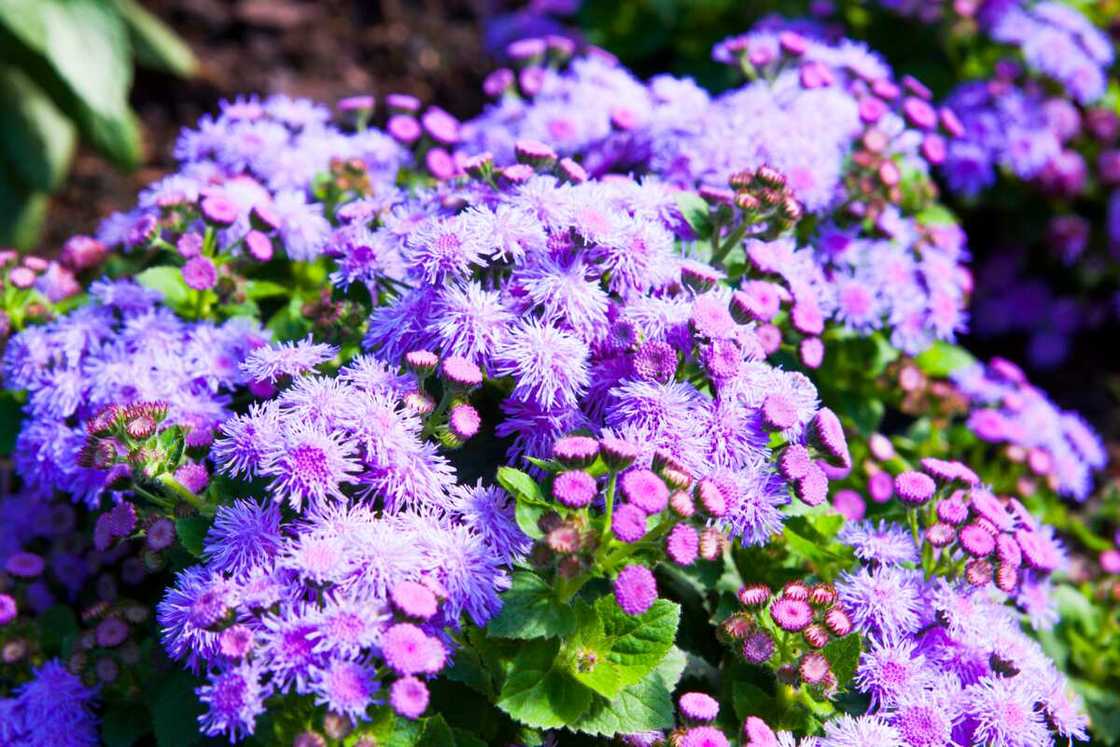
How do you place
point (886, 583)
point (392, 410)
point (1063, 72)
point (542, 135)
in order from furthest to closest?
1. point (1063, 72)
2. point (542, 135)
3. point (886, 583)
4. point (392, 410)

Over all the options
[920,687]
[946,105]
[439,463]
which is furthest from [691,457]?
[946,105]

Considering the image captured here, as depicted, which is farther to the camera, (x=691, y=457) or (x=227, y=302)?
(x=227, y=302)

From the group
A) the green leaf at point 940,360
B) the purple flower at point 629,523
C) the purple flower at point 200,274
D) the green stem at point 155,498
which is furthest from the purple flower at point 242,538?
the green leaf at point 940,360

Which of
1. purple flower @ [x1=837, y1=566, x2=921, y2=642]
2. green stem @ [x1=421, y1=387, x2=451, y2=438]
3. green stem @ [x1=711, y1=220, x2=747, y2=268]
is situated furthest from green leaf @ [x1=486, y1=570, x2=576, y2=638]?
green stem @ [x1=711, y1=220, x2=747, y2=268]

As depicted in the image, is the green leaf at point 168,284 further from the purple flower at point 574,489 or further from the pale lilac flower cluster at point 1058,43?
the pale lilac flower cluster at point 1058,43

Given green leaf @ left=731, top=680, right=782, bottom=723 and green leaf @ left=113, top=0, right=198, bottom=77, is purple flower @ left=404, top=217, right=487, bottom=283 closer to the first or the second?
green leaf @ left=731, top=680, right=782, bottom=723

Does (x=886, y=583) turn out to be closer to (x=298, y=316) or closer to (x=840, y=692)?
(x=840, y=692)

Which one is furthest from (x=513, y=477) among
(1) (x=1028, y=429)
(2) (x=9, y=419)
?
(1) (x=1028, y=429)
